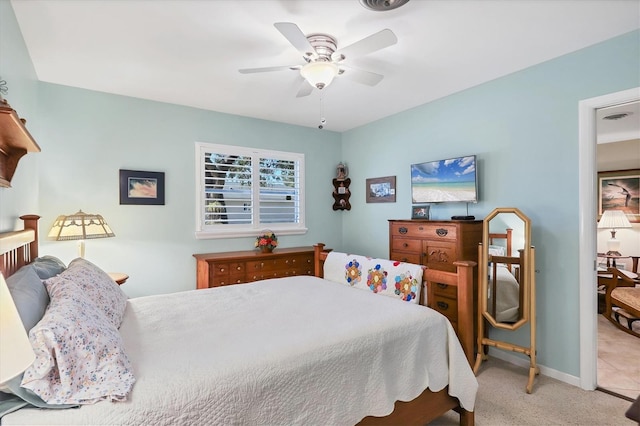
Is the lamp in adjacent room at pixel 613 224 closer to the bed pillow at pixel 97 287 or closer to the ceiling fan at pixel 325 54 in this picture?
the ceiling fan at pixel 325 54

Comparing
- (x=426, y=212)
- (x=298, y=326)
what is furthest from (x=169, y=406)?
(x=426, y=212)

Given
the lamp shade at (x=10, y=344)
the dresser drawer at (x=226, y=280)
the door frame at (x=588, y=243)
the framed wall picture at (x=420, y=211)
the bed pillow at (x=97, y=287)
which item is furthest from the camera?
the framed wall picture at (x=420, y=211)

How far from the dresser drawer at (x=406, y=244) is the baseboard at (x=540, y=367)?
1207 mm

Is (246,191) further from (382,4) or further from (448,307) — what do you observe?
Answer: (382,4)

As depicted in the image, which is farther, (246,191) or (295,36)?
(246,191)

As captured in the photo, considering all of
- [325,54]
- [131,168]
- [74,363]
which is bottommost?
[74,363]

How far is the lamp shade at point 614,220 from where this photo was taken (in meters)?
4.76

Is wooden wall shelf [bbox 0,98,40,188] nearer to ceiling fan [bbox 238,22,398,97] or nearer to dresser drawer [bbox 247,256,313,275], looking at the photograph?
ceiling fan [bbox 238,22,398,97]

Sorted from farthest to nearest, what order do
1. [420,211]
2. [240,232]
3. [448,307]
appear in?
1. [240,232]
2. [420,211]
3. [448,307]

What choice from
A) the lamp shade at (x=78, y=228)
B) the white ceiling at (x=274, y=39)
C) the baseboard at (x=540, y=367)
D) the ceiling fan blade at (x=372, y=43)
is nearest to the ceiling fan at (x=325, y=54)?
the ceiling fan blade at (x=372, y=43)

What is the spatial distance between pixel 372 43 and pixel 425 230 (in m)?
1.94

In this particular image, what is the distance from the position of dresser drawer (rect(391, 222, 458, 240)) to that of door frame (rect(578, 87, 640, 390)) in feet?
3.10

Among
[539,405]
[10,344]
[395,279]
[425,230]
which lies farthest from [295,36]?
[539,405]

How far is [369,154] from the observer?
15.2 feet
